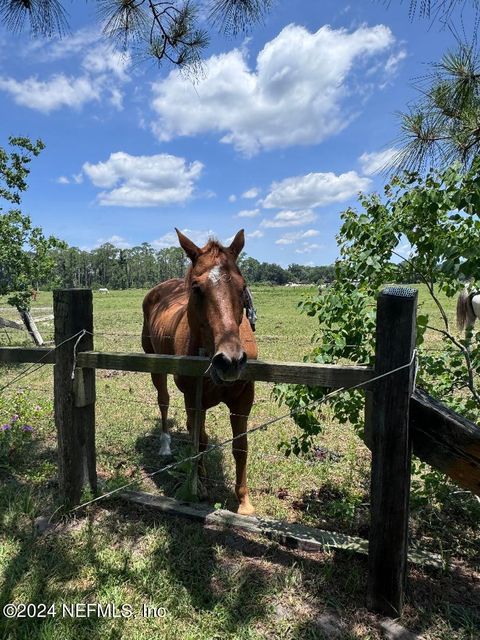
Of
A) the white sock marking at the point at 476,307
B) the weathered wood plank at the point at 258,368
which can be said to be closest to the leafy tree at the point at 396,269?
the weathered wood plank at the point at 258,368

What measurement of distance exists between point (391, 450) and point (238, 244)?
168 cm

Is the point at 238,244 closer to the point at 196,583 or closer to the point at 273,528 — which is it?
the point at 273,528

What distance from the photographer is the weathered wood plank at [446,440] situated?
1916 mm

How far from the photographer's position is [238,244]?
3.02m

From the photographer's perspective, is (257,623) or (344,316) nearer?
(257,623)

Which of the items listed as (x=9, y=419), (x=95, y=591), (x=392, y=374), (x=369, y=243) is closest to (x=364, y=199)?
(x=369, y=243)

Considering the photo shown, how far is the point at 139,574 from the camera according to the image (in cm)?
259

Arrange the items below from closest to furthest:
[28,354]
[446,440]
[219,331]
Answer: [446,440], [219,331], [28,354]

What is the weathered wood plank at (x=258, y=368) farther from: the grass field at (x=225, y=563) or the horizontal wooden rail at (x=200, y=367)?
the grass field at (x=225, y=563)

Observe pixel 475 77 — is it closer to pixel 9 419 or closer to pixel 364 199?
pixel 364 199

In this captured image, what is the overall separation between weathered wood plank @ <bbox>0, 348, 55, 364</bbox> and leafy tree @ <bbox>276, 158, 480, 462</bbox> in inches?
69.4

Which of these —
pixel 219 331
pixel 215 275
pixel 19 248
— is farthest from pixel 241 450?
pixel 19 248

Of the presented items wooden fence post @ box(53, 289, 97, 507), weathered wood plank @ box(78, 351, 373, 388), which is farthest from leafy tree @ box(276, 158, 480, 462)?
wooden fence post @ box(53, 289, 97, 507)

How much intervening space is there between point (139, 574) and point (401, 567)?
5.03 ft
